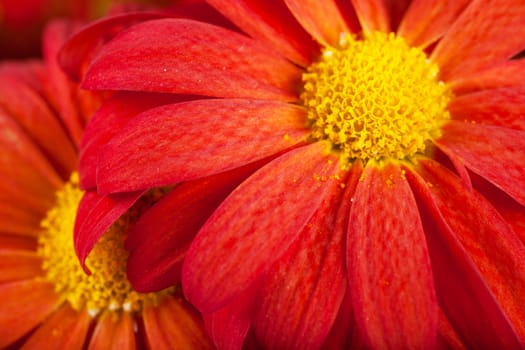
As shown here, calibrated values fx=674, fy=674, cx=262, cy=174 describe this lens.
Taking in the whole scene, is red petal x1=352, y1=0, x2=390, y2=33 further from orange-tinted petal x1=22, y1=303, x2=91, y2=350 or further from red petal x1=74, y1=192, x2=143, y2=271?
orange-tinted petal x1=22, y1=303, x2=91, y2=350

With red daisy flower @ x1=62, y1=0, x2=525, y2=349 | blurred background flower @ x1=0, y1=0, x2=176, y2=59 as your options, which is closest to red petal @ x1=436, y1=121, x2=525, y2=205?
red daisy flower @ x1=62, y1=0, x2=525, y2=349

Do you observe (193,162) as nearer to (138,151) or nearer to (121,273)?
(138,151)

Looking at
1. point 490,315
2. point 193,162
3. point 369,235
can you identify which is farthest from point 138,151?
point 490,315

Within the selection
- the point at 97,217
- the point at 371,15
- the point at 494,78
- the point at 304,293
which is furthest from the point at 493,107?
the point at 97,217

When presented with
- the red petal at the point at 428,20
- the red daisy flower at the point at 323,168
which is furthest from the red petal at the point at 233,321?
the red petal at the point at 428,20

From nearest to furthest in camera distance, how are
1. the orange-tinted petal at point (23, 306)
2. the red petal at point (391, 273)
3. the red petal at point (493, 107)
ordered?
the red petal at point (391, 273)
the red petal at point (493, 107)
the orange-tinted petal at point (23, 306)

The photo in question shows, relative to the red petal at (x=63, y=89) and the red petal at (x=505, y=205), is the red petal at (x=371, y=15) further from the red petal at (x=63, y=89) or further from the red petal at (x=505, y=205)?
the red petal at (x=63, y=89)
